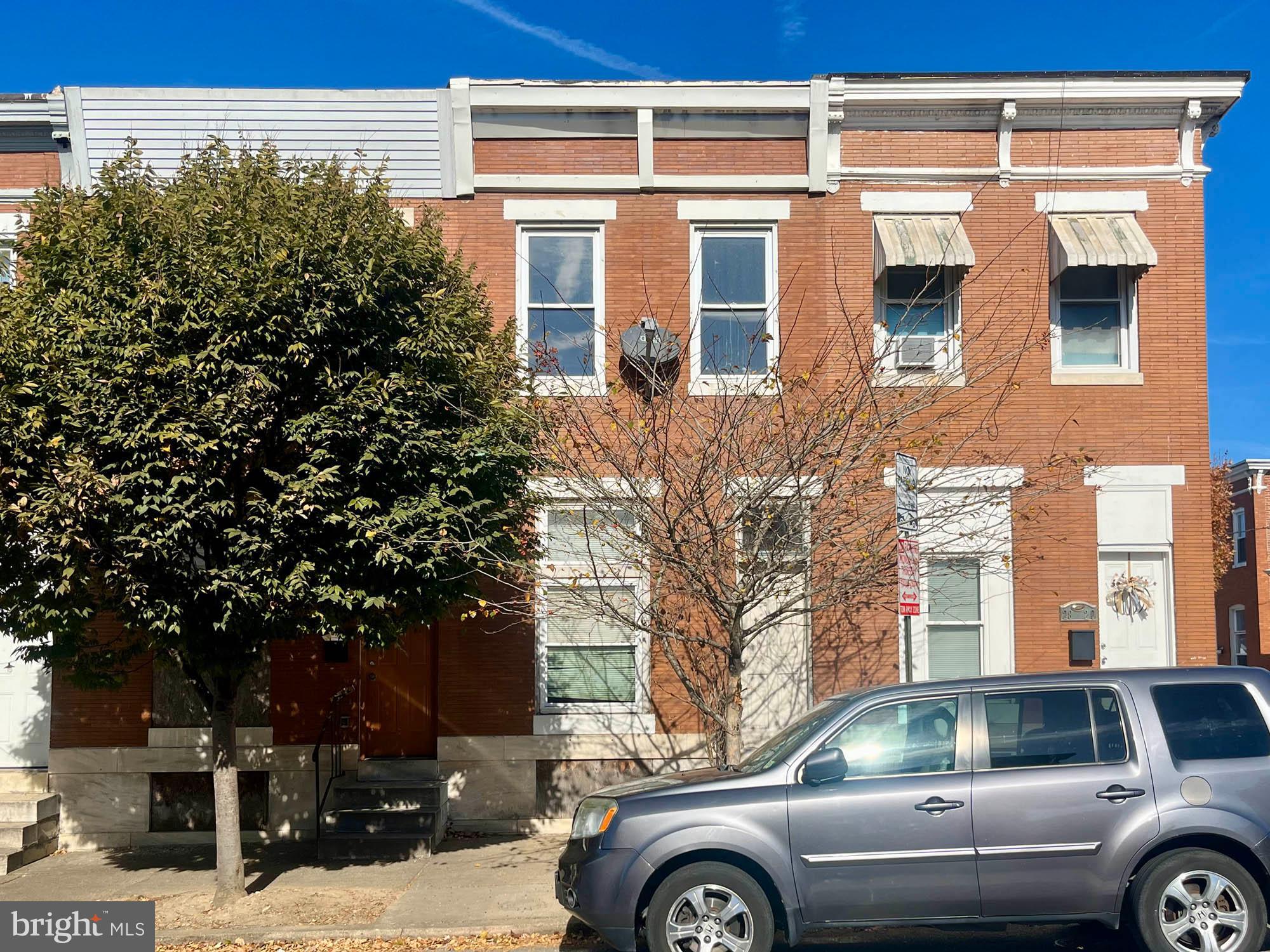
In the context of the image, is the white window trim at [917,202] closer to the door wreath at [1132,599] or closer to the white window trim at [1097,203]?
the white window trim at [1097,203]

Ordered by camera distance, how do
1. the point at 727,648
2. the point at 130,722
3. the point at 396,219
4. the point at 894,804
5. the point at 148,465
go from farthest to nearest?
the point at 130,722 < the point at 396,219 < the point at 727,648 < the point at 148,465 < the point at 894,804

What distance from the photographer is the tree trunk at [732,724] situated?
855 cm

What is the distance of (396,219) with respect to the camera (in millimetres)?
9219

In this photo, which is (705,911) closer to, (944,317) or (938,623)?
(938,623)

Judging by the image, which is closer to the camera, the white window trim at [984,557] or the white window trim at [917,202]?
the white window trim at [984,557]

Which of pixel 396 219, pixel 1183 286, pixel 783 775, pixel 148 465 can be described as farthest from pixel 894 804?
pixel 1183 286

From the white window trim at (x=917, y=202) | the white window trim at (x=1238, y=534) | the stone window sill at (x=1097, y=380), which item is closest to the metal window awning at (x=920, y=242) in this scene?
the white window trim at (x=917, y=202)

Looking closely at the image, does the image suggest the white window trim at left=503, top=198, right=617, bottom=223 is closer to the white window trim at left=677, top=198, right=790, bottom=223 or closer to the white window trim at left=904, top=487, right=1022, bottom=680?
the white window trim at left=677, top=198, right=790, bottom=223

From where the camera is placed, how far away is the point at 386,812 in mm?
10844

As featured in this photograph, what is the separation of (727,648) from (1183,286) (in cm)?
749

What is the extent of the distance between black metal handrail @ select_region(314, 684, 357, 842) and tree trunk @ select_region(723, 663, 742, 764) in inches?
189

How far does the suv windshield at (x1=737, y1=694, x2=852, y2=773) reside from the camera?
22.7 ft

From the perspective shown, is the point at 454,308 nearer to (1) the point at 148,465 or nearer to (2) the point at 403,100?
(1) the point at 148,465

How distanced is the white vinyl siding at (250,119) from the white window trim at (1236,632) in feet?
96.5
